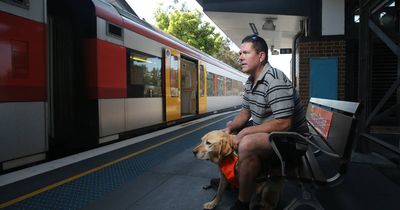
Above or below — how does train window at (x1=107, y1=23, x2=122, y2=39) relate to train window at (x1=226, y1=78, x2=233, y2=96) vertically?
above

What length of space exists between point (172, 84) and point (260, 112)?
22.2 feet

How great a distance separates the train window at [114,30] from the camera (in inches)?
248

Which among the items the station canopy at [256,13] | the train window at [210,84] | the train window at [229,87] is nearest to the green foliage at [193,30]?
the train window at [229,87]

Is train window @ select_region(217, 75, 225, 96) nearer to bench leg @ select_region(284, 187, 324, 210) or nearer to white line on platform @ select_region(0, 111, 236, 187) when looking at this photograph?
white line on platform @ select_region(0, 111, 236, 187)

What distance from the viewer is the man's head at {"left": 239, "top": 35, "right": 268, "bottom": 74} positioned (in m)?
2.94

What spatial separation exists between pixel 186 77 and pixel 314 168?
10.0m

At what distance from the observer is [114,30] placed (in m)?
6.48

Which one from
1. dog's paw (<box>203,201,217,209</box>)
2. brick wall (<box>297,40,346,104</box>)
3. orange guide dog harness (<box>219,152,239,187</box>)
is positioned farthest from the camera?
brick wall (<box>297,40,346,104</box>)

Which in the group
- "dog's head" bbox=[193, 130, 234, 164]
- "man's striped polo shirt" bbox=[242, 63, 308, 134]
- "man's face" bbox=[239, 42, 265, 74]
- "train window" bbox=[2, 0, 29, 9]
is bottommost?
"dog's head" bbox=[193, 130, 234, 164]

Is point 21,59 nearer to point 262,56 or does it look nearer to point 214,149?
point 214,149

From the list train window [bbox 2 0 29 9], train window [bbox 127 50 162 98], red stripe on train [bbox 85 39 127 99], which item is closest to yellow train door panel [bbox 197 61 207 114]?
train window [bbox 127 50 162 98]

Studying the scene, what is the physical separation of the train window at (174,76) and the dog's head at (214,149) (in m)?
6.68

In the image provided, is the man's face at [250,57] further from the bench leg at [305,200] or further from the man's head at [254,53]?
the bench leg at [305,200]

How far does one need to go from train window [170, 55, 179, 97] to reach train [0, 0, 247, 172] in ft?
0.09
